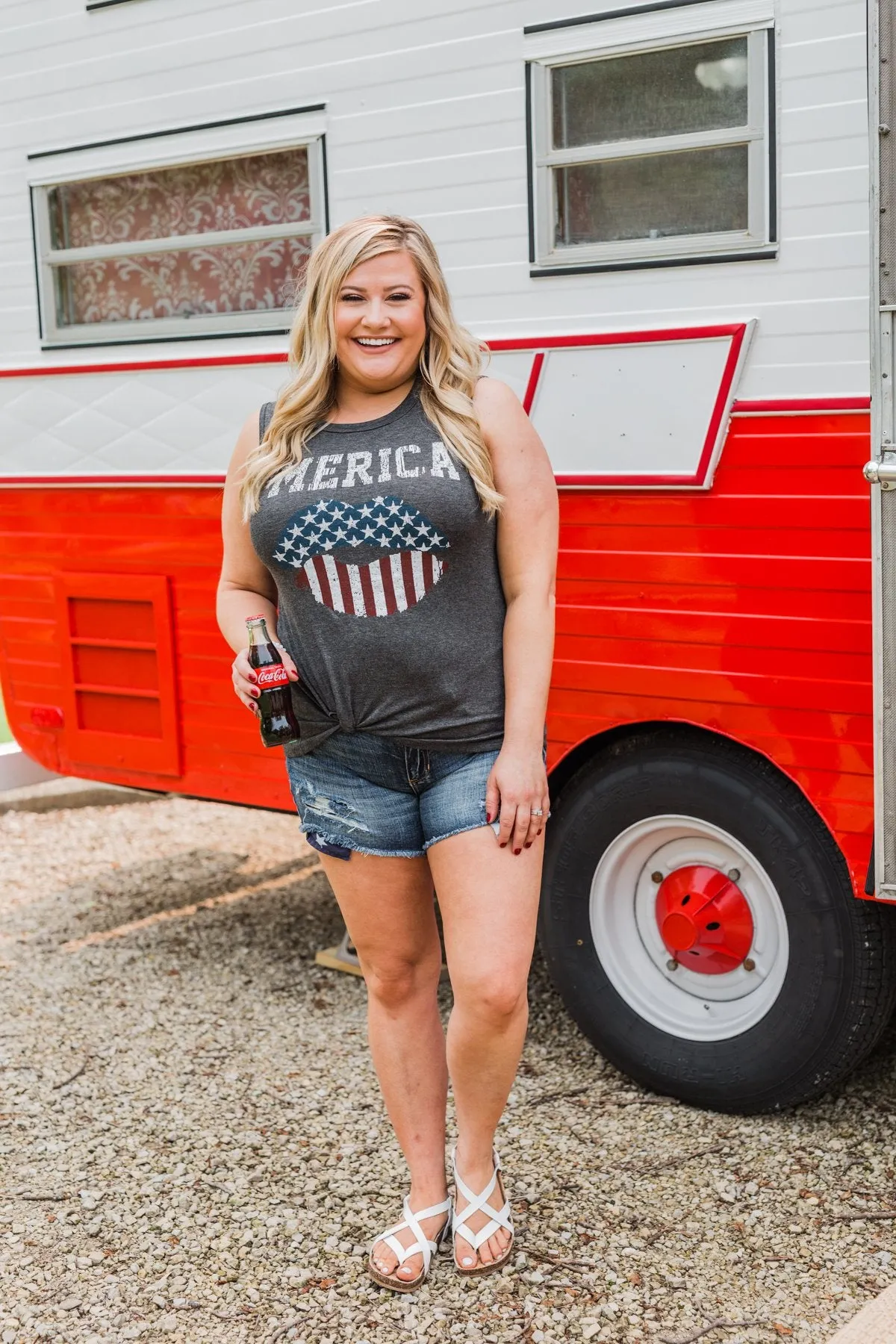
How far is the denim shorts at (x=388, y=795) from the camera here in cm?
265

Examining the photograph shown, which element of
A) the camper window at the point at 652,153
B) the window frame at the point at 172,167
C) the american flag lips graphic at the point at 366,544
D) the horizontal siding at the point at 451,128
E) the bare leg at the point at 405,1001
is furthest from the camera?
the window frame at the point at 172,167

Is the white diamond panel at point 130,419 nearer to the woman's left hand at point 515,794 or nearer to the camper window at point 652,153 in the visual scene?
the camper window at point 652,153

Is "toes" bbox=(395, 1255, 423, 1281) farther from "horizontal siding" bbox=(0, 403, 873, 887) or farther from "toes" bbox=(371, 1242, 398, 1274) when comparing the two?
"horizontal siding" bbox=(0, 403, 873, 887)

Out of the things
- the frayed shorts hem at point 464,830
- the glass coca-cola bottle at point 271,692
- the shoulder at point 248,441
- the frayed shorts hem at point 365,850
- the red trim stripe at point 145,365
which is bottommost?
the frayed shorts hem at point 365,850

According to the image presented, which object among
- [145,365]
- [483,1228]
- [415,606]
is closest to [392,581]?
[415,606]

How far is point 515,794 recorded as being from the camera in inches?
103

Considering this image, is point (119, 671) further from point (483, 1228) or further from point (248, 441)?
point (483, 1228)

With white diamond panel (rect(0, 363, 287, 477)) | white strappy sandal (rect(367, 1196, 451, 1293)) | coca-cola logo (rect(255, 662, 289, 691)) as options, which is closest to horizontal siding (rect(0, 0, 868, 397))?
white diamond panel (rect(0, 363, 287, 477))

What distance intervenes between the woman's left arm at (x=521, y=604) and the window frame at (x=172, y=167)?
1517 mm

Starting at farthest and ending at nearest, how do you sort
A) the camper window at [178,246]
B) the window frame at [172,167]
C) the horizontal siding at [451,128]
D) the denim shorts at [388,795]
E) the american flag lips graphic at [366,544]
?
the camper window at [178,246]
the window frame at [172,167]
the horizontal siding at [451,128]
the denim shorts at [388,795]
the american flag lips graphic at [366,544]

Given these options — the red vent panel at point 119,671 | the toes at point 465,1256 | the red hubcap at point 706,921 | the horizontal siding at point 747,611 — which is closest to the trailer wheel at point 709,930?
the red hubcap at point 706,921

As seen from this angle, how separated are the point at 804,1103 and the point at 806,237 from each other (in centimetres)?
213

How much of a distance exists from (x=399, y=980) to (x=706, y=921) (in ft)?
3.55

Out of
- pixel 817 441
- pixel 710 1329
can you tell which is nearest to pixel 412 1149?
pixel 710 1329
